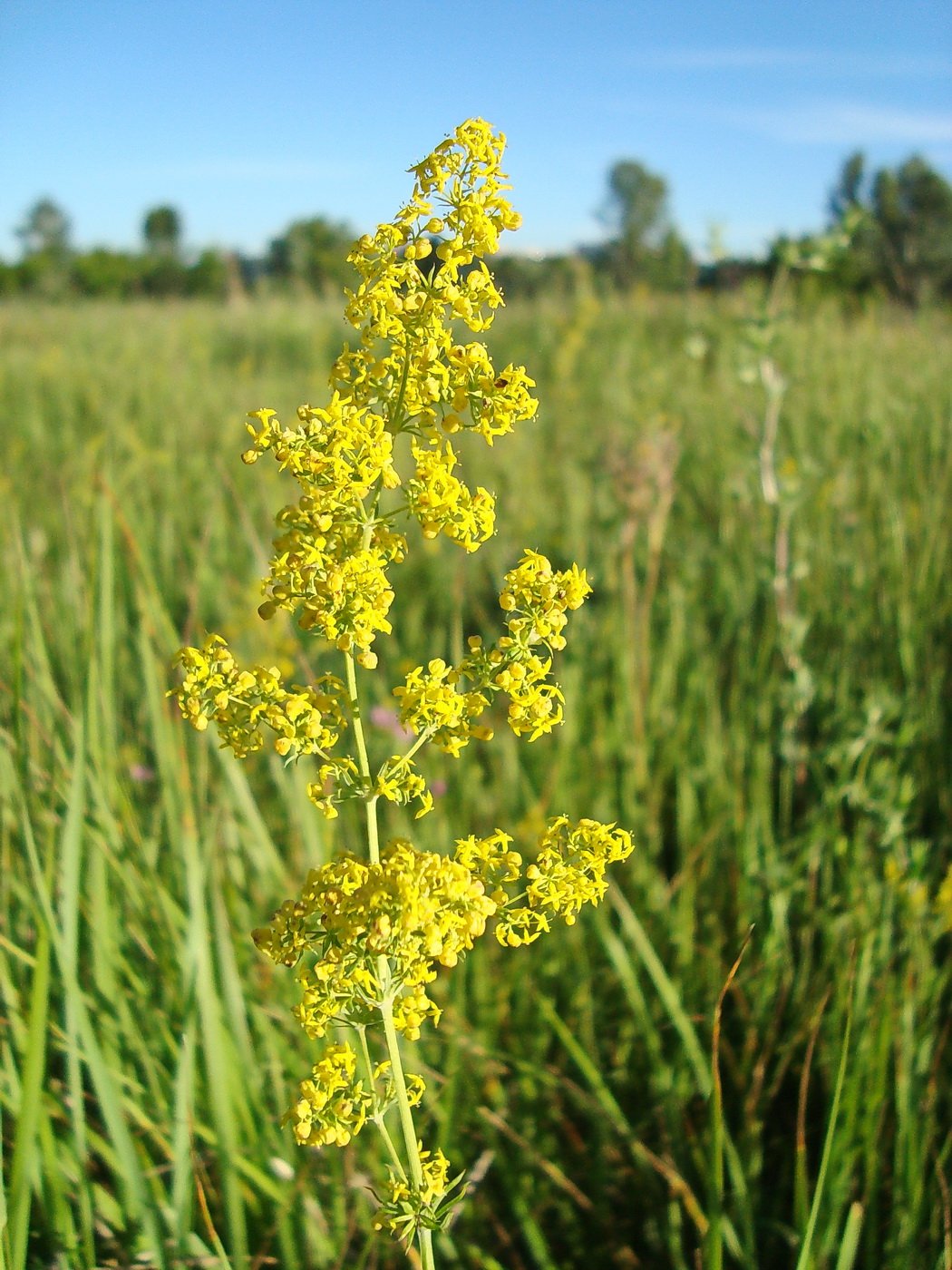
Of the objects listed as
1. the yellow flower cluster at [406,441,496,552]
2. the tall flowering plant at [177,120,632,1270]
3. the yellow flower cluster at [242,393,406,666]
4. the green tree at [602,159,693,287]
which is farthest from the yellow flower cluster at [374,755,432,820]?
the green tree at [602,159,693,287]

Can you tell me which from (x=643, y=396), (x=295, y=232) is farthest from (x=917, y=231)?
(x=295, y=232)

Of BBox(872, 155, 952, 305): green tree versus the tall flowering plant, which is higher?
BBox(872, 155, 952, 305): green tree

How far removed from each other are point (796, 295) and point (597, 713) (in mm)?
8124

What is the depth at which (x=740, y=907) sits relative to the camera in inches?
85.2

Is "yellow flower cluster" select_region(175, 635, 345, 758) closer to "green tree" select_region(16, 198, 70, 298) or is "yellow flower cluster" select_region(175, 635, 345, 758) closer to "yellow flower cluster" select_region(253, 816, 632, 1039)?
"yellow flower cluster" select_region(253, 816, 632, 1039)

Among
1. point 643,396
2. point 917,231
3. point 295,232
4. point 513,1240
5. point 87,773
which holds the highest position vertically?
point 295,232

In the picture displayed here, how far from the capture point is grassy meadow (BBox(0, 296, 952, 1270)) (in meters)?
1.49

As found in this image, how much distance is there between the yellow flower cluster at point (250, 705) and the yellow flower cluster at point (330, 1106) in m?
0.34

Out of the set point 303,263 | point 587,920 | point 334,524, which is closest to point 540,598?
point 334,524

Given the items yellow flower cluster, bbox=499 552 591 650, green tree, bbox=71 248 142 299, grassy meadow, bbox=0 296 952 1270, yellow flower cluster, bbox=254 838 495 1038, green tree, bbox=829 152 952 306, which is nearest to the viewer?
yellow flower cluster, bbox=254 838 495 1038

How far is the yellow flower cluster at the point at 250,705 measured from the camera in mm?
1027

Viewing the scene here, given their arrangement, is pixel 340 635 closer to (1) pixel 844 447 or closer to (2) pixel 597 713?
(2) pixel 597 713

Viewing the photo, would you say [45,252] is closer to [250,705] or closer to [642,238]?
[642,238]

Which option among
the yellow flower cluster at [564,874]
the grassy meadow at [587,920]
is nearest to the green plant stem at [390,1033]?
the yellow flower cluster at [564,874]
